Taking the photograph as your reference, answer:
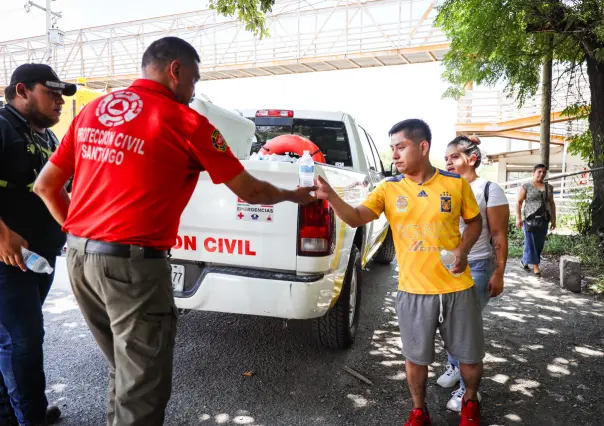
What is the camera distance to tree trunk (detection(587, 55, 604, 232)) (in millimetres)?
8508

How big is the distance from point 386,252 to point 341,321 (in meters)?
3.92

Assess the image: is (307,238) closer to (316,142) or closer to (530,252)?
(316,142)

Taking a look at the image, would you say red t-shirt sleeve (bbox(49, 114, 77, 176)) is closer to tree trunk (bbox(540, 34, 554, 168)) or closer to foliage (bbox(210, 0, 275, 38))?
foliage (bbox(210, 0, 275, 38))

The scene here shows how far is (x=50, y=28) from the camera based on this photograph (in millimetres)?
19875

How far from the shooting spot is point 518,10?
684 cm

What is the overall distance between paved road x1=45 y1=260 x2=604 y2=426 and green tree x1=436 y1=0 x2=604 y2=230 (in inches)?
177

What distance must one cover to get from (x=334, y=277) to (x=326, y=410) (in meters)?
0.89

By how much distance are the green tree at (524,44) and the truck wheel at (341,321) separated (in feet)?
16.6

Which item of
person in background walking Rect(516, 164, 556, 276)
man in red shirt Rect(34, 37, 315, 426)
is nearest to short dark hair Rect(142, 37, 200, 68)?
man in red shirt Rect(34, 37, 315, 426)

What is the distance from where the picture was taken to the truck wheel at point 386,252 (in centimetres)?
743

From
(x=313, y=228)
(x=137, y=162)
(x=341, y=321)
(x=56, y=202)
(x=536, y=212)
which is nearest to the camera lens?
(x=137, y=162)

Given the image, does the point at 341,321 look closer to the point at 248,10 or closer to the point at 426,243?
the point at 426,243

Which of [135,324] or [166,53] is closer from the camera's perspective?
[135,324]

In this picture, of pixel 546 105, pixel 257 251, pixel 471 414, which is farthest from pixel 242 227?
pixel 546 105
